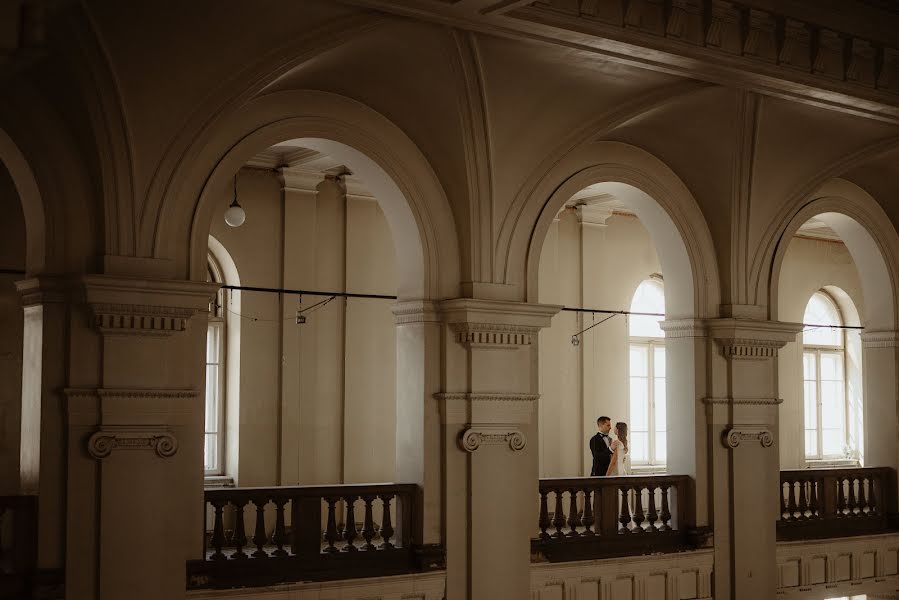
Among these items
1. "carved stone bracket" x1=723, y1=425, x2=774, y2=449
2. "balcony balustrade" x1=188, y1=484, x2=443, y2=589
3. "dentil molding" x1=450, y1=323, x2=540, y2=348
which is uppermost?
"dentil molding" x1=450, y1=323, x2=540, y2=348

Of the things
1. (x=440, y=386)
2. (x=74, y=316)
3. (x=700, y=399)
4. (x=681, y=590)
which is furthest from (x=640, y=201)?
(x=74, y=316)

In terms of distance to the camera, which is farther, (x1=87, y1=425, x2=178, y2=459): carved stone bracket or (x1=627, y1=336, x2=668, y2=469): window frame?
(x1=627, y1=336, x2=668, y2=469): window frame

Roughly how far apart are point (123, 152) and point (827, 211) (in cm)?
950

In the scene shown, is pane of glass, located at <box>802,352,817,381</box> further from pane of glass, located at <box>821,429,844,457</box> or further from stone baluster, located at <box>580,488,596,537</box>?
stone baluster, located at <box>580,488,596,537</box>

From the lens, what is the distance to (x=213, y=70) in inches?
378

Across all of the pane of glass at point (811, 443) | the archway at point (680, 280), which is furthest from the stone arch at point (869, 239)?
the pane of glass at point (811, 443)

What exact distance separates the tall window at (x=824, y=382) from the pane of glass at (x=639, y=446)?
424cm

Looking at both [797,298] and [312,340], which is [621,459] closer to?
[312,340]

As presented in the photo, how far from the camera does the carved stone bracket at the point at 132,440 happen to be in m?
9.26

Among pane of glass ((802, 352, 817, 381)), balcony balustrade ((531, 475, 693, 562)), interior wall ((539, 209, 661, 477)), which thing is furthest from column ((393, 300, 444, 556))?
pane of glass ((802, 352, 817, 381))

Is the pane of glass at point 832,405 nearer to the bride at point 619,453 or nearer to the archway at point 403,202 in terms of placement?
the bride at point 619,453

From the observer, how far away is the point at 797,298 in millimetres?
21719

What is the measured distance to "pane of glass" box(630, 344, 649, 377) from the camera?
19938mm

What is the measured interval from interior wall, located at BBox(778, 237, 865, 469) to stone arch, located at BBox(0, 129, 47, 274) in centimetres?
1489
